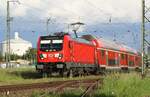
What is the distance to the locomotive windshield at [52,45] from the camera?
3253 centimetres

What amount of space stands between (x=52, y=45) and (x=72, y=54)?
210cm

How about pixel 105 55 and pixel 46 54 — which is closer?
pixel 46 54

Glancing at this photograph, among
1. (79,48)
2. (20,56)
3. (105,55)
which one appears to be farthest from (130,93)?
(20,56)

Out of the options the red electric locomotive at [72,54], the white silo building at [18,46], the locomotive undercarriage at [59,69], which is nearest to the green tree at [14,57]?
the white silo building at [18,46]

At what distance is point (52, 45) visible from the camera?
32625 millimetres

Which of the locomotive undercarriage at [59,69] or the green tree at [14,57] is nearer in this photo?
the locomotive undercarriage at [59,69]

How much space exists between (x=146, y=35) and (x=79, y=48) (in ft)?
20.4

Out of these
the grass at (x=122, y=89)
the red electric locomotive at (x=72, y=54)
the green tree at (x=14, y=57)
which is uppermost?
the red electric locomotive at (x=72, y=54)

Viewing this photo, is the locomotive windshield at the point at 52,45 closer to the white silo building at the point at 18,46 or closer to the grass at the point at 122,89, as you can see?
the grass at the point at 122,89

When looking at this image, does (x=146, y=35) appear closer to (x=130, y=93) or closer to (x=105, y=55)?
(x=105, y=55)

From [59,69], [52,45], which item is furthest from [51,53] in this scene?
[59,69]

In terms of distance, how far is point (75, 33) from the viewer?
37625 mm

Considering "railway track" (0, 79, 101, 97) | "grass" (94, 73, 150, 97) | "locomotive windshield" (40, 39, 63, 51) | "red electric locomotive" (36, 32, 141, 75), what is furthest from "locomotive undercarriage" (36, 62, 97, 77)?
"railway track" (0, 79, 101, 97)

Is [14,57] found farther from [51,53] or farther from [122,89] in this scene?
[122,89]
